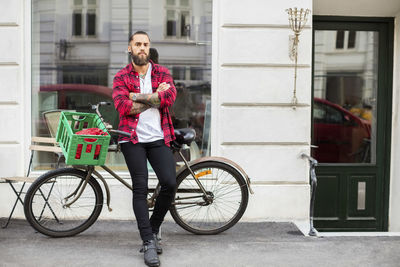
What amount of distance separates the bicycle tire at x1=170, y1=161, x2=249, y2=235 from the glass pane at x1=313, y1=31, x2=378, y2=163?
164 centimetres

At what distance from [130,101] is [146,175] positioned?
658 mm

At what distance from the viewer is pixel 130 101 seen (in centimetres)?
504

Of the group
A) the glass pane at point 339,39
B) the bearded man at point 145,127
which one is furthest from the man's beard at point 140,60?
the glass pane at point 339,39

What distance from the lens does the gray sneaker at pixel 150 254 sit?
16.0 feet

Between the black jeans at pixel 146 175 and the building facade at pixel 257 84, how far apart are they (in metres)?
1.52

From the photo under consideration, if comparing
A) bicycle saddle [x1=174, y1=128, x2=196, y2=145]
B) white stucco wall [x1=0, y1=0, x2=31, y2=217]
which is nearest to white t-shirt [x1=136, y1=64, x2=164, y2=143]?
bicycle saddle [x1=174, y1=128, x2=196, y2=145]

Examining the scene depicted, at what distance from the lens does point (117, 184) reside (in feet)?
21.6

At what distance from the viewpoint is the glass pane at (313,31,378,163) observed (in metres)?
7.36

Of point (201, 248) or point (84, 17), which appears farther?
point (84, 17)

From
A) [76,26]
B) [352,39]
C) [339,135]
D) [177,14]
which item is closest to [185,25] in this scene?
[177,14]

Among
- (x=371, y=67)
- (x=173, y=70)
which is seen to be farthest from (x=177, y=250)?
(x=371, y=67)

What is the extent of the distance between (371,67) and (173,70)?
8.46 feet

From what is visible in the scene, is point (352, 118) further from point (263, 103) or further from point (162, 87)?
point (162, 87)

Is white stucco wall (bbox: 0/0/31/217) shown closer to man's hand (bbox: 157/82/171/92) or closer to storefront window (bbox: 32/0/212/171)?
storefront window (bbox: 32/0/212/171)
